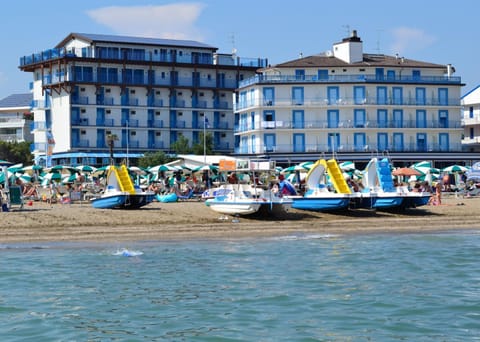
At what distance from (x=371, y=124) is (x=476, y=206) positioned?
36.3 m

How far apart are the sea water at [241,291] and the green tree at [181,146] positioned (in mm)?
56837

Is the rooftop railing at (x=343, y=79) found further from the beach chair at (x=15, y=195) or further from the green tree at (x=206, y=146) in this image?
the beach chair at (x=15, y=195)

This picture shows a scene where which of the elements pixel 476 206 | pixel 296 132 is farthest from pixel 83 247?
pixel 296 132

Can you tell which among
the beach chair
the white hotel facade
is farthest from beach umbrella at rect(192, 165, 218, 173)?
the white hotel facade

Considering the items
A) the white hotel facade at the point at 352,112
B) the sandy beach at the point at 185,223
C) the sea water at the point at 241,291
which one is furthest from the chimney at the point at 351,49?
the sea water at the point at 241,291

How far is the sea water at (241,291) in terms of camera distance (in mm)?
15484

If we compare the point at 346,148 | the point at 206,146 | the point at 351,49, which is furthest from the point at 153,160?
the point at 351,49

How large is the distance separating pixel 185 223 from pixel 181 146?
5194cm

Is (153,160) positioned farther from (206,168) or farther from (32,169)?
(206,168)

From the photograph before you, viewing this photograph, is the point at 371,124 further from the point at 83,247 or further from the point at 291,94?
the point at 83,247

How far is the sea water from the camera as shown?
1548 cm

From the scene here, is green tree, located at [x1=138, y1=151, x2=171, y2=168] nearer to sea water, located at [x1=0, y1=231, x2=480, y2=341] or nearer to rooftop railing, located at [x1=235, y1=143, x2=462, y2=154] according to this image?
rooftop railing, located at [x1=235, y1=143, x2=462, y2=154]

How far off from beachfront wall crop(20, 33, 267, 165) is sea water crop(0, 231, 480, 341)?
60.1 m

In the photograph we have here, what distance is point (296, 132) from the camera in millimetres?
77438
